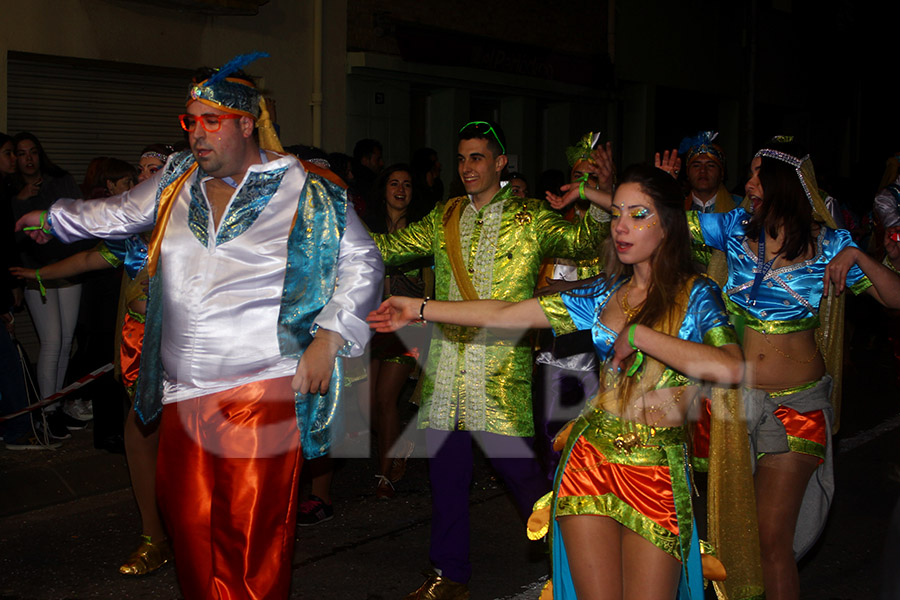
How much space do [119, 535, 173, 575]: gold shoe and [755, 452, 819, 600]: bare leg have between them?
2912 mm

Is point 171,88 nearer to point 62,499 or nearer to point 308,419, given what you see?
point 62,499

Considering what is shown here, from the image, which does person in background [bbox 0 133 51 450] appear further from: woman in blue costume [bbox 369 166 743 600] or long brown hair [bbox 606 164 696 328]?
long brown hair [bbox 606 164 696 328]

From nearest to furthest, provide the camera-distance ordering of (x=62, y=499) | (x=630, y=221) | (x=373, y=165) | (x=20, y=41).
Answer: (x=630, y=221)
(x=62, y=499)
(x=20, y=41)
(x=373, y=165)

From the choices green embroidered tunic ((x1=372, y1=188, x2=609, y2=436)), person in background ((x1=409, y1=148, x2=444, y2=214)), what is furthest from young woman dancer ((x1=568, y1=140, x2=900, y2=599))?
person in background ((x1=409, y1=148, x2=444, y2=214))

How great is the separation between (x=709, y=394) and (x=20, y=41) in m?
8.11

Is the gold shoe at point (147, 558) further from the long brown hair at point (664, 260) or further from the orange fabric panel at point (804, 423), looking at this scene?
the orange fabric panel at point (804, 423)

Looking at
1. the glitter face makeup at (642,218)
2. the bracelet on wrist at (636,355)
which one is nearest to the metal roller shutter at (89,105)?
the glitter face makeup at (642,218)

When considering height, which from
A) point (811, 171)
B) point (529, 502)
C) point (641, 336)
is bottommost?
point (529, 502)

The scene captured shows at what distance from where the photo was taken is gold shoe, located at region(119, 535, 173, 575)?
5008 mm

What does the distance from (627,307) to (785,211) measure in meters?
1.32

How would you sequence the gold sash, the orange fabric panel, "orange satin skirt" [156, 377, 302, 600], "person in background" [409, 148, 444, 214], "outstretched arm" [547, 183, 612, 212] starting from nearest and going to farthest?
1. "orange satin skirt" [156, 377, 302, 600]
2. the orange fabric panel
3. "outstretched arm" [547, 183, 612, 212]
4. the gold sash
5. "person in background" [409, 148, 444, 214]

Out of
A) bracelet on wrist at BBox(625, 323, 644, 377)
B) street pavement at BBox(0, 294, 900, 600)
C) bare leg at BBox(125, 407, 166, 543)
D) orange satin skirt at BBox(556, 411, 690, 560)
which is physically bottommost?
street pavement at BBox(0, 294, 900, 600)

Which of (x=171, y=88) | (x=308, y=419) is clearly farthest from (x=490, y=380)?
(x=171, y=88)

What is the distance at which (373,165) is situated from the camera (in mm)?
10625
